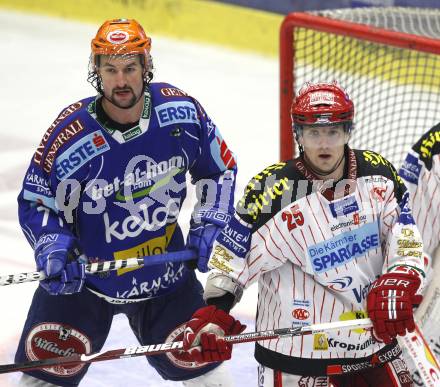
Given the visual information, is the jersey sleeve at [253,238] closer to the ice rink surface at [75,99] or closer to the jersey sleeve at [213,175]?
the jersey sleeve at [213,175]

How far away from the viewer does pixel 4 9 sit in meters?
9.23

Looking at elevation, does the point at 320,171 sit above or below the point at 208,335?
above

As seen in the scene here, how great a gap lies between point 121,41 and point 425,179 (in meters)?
1.17

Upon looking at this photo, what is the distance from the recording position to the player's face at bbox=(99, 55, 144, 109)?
3.21 m

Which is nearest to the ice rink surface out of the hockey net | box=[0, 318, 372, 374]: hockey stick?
the hockey net

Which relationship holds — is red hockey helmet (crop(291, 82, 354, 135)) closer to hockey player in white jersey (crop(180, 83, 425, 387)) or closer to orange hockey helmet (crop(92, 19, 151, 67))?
hockey player in white jersey (crop(180, 83, 425, 387))

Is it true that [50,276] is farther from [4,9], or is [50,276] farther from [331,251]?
[4,9]

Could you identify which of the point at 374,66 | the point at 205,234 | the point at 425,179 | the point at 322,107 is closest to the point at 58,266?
the point at 205,234

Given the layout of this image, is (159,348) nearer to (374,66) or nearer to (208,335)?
(208,335)

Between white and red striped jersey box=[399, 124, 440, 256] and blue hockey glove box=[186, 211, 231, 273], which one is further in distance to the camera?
white and red striped jersey box=[399, 124, 440, 256]

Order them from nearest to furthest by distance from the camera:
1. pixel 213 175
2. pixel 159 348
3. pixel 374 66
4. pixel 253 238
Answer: pixel 253 238 → pixel 159 348 → pixel 213 175 → pixel 374 66

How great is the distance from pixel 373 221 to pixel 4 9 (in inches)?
272

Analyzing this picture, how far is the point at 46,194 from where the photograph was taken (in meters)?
3.29

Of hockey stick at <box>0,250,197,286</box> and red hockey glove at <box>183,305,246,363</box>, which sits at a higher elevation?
hockey stick at <box>0,250,197,286</box>
